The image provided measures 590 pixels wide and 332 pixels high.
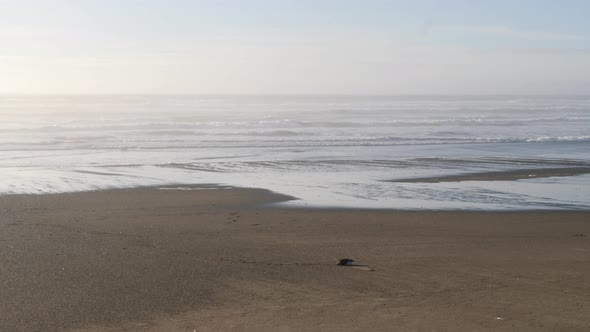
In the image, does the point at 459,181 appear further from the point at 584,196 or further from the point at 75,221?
the point at 75,221

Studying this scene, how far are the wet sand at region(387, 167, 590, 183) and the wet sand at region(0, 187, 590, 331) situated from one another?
208 inches

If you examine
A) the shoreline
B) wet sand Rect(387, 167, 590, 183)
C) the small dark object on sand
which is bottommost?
the shoreline

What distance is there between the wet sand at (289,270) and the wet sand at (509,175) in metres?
5.28

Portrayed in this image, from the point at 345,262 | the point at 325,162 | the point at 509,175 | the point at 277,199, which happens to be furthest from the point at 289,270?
the point at 325,162

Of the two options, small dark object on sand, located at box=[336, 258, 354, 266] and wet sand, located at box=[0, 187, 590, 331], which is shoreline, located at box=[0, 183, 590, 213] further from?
small dark object on sand, located at box=[336, 258, 354, 266]

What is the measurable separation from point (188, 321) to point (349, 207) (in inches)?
300

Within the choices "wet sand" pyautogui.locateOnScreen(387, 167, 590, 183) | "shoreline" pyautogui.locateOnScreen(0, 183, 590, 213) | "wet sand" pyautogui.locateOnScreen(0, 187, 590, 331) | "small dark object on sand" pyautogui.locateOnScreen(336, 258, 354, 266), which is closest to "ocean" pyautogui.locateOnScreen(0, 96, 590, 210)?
"wet sand" pyautogui.locateOnScreen(387, 167, 590, 183)

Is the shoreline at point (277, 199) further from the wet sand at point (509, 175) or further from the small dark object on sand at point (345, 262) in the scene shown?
the small dark object on sand at point (345, 262)

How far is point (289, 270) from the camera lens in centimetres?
901

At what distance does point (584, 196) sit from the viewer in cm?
1614

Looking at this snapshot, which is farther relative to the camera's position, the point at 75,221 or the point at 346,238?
the point at 75,221

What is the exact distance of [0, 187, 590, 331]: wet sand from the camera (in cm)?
708

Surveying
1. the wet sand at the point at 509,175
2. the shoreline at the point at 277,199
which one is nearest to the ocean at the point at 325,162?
the wet sand at the point at 509,175

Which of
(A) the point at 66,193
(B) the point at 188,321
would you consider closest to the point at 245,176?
(A) the point at 66,193
